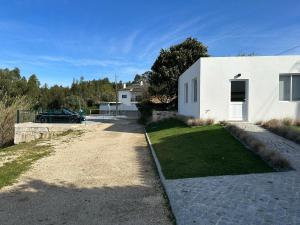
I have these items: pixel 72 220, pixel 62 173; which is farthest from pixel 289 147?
pixel 72 220

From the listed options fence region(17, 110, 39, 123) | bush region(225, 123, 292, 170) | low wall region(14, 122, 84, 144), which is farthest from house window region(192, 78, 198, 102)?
fence region(17, 110, 39, 123)

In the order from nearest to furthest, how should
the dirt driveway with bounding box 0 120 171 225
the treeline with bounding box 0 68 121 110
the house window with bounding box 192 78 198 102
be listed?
the dirt driveway with bounding box 0 120 171 225
the house window with bounding box 192 78 198 102
the treeline with bounding box 0 68 121 110

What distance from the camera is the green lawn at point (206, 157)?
8906mm

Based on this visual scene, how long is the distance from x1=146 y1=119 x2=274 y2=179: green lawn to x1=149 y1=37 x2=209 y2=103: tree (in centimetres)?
1835

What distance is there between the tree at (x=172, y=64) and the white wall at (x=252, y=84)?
13720mm

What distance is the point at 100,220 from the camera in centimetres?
600

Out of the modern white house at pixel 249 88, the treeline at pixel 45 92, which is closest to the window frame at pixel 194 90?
the modern white house at pixel 249 88

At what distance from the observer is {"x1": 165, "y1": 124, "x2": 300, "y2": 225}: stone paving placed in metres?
5.50

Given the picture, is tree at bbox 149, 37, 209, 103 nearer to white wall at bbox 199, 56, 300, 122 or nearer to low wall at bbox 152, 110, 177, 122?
low wall at bbox 152, 110, 177, 122

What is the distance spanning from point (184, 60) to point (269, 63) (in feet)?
49.6

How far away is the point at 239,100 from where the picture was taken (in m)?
19.2

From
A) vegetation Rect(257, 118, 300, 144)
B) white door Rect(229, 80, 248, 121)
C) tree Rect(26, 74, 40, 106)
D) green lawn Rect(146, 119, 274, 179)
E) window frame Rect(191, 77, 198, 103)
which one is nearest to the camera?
green lawn Rect(146, 119, 274, 179)

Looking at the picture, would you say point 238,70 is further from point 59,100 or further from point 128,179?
point 59,100

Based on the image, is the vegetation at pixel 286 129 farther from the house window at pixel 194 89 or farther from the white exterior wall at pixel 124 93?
the white exterior wall at pixel 124 93
